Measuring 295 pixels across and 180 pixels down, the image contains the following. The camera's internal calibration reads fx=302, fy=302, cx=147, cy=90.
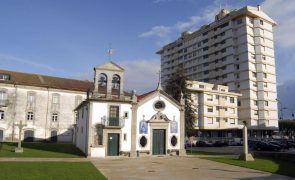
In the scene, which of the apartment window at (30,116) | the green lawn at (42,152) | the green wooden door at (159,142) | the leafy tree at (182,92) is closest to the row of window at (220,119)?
the leafy tree at (182,92)

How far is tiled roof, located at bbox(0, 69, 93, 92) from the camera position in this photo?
54106 millimetres

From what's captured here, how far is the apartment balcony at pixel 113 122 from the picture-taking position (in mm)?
32875

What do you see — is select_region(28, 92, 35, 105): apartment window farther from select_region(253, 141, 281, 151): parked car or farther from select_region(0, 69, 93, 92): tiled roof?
select_region(253, 141, 281, 151): parked car

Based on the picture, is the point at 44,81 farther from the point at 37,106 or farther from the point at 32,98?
the point at 37,106

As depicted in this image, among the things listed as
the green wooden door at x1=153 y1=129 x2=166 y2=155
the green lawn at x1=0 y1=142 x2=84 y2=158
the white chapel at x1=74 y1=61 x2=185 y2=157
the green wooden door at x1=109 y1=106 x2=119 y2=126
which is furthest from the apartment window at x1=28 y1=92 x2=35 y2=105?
the green wooden door at x1=153 y1=129 x2=166 y2=155

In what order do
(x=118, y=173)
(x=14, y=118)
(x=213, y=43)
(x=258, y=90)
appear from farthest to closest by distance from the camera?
(x=213, y=43) < (x=258, y=90) < (x=14, y=118) < (x=118, y=173)

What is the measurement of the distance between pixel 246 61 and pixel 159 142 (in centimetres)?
6235

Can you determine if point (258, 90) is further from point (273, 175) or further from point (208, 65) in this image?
point (273, 175)

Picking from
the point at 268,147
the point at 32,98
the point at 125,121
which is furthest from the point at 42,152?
the point at 268,147

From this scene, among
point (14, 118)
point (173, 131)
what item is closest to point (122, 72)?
point (173, 131)

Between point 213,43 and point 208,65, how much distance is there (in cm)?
731

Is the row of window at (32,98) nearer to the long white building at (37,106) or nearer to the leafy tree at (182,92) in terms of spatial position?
the long white building at (37,106)

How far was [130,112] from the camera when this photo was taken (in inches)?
1359

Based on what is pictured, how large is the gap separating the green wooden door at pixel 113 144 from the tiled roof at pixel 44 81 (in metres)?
26.8
